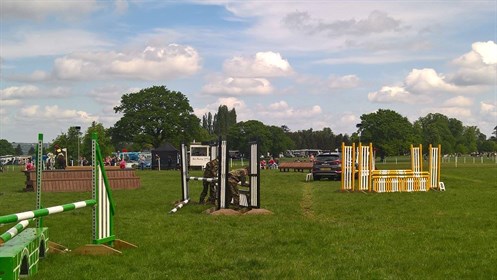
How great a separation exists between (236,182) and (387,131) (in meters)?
93.2

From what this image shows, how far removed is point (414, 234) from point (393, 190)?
13025 mm

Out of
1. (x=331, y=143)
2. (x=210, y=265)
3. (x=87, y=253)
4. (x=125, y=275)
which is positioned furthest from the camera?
(x=331, y=143)

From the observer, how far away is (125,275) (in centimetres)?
727

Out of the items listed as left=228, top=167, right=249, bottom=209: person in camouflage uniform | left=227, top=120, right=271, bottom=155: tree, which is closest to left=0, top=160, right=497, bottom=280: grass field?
left=228, top=167, right=249, bottom=209: person in camouflage uniform

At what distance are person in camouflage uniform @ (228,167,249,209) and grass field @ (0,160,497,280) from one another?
935 mm

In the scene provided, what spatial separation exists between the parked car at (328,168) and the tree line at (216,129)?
43.0 feet

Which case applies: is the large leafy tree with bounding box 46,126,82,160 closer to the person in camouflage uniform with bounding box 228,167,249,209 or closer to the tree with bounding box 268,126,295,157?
the tree with bounding box 268,126,295,157

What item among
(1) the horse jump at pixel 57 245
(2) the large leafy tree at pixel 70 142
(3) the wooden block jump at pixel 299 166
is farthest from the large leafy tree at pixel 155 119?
(1) the horse jump at pixel 57 245

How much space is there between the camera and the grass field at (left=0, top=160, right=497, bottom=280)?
741cm

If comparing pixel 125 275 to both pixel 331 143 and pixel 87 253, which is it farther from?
pixel 331 143

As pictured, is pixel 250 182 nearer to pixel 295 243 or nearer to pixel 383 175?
pixel 295 243

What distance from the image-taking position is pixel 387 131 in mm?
105062

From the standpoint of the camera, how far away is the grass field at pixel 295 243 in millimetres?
7407

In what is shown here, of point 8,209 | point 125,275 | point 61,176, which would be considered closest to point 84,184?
point 61,176
